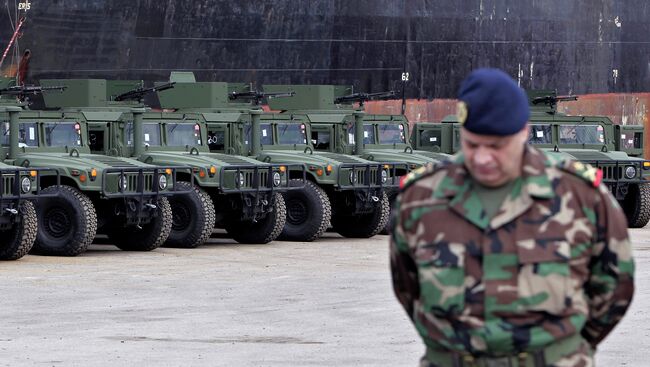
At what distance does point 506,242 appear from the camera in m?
3.45

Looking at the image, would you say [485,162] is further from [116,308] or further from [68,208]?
[68,208]

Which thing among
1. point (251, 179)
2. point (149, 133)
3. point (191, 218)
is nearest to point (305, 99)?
point (149, 133)

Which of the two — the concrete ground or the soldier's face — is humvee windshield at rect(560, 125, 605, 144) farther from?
the soldier's face

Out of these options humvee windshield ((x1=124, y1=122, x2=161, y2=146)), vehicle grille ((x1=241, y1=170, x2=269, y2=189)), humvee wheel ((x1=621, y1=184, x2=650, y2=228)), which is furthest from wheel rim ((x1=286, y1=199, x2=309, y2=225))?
humvee wheel ((x1=621, y1=184, x2=650, y2=228))

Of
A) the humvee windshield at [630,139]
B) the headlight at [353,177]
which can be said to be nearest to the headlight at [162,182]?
the headlight at [353,177]

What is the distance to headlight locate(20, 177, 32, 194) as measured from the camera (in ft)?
48.6

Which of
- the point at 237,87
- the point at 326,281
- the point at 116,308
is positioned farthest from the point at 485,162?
the point at 237,87

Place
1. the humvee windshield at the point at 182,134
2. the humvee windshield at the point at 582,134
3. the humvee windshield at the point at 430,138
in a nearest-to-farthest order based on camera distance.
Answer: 1. the humvee windshield at the point at 182,134
2. the humvee windshield at the point at 582,134
3. the humvee windshield at the point at 430,138

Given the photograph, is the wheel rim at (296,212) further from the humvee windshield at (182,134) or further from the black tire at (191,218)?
the black tire at (191,218)

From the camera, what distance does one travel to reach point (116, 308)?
1081cm

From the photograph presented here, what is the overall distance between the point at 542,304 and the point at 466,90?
0.44 meters

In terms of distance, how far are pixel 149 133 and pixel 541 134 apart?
6190 millimetres

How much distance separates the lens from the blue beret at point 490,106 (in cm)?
344

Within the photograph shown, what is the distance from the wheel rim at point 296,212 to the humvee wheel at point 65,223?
3.29m
